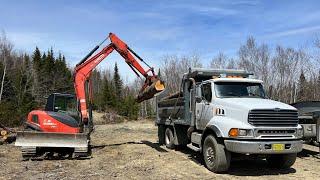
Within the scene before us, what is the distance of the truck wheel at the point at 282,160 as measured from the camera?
472 inches

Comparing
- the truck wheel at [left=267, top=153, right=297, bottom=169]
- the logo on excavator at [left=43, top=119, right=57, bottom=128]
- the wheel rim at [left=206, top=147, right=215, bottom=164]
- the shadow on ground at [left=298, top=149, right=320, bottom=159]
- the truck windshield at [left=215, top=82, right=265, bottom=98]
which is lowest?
the shadow on ground at [left=298, top=149, right=320, bottom=159]

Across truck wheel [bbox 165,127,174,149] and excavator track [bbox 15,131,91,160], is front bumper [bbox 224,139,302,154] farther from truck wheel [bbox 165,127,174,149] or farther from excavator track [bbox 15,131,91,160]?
truck wheel [bbox 165,127,174,149]

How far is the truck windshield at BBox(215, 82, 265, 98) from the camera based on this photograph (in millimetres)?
12664

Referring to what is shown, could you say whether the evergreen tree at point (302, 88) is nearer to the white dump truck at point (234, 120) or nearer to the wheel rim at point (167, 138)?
the wheel rim at point (167, 138)

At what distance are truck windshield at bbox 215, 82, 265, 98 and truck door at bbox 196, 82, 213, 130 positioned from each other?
35 centimetres

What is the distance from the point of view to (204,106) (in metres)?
13.0

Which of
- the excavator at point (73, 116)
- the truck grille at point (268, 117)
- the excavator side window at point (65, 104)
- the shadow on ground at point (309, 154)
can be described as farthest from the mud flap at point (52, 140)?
the shadow on ground at point (309, 154)

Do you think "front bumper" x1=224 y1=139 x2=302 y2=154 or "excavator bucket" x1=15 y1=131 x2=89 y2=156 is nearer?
"front bumper" x1=224 y1=139 x2=302 y2=154

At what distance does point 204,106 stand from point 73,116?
5350mm

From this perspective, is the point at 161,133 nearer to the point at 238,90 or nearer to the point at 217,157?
the point at 238,90

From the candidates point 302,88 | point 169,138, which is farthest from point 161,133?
point 302,88

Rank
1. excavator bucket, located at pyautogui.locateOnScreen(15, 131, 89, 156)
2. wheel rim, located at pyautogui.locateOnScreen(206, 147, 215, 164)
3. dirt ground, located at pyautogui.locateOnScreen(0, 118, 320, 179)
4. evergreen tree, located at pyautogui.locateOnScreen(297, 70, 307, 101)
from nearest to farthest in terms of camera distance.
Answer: dirt ground, located at pyautogui.locateOnScreen(0, 118, 320, 179)
wheel rim, located at pyautogui.locateOnScreen(206, 147, 215, 164)
excavator bucket, located at pyautogui.locateOnScreen(15, 131, 89, 156)
evergreen tree, located at pyautogui.locateOnScreen(297, 70, 307, 101)

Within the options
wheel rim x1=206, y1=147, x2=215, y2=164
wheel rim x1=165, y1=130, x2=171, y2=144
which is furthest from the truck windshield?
wheel rim x1=165, y1=130, x2=171, y2=144

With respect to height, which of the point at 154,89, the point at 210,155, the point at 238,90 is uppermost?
the point at 154,89
